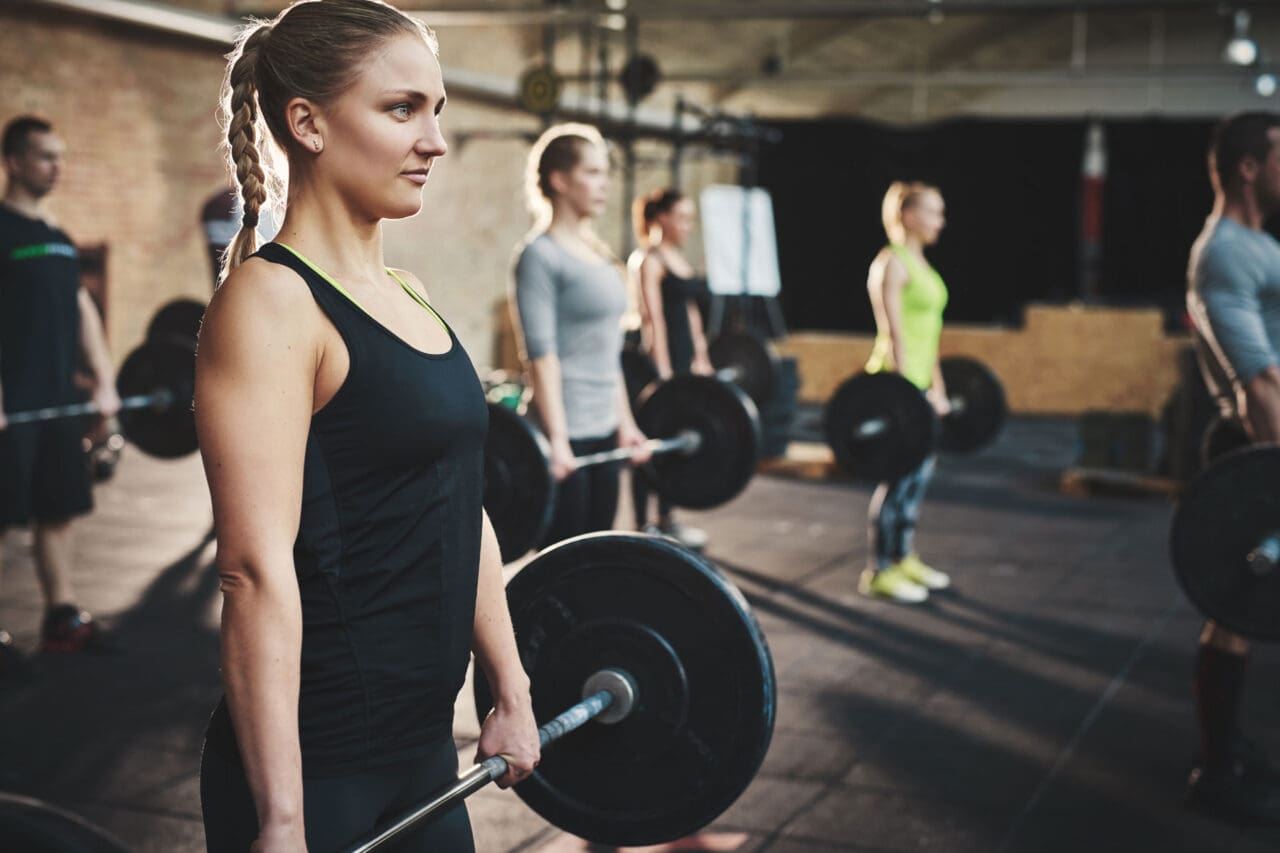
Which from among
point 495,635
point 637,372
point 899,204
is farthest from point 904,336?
point 495,635

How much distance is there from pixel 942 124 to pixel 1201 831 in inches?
532

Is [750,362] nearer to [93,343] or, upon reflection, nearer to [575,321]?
[93,343]

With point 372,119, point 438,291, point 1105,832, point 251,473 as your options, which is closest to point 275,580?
point 251,473

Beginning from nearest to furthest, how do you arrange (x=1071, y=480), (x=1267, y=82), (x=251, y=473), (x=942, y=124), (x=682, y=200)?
(x=251, y=473), (x=682, y=200), (x=1071, y=480), (x=1267, y=82), (x=942, y=124)

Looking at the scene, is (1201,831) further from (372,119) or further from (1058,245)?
(1058,245)

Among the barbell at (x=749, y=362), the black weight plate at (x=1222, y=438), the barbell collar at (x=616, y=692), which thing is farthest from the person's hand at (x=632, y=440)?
the barbell at (x=749, y=362)

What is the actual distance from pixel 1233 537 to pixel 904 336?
6.56 feet

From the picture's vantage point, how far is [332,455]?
3.54ft

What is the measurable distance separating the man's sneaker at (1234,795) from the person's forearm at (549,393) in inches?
59.6

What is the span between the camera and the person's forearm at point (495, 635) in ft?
4.23

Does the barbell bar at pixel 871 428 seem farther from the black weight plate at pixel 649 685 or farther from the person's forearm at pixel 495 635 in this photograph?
the person's forearm at pixel 495 635

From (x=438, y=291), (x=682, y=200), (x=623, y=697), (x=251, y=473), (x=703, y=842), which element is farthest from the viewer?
(x=438, y=291)

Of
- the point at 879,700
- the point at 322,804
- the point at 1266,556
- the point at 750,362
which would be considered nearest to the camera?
the point at 322,804

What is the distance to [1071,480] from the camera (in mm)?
7027
